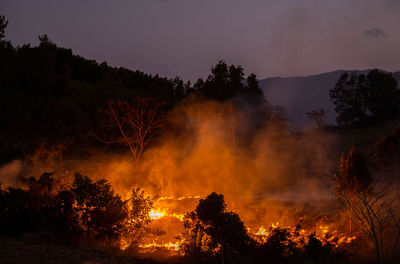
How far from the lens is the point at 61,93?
29047mm

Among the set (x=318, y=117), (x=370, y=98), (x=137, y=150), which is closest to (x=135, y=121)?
(x=137, y=150)

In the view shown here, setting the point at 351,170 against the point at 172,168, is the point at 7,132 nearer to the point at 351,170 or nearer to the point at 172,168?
the point at 172,168

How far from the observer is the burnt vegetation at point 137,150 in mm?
8477

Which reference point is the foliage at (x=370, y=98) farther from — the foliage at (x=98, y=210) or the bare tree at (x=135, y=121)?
the foliage at (x=98, y=210)

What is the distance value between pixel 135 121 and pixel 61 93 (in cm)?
1058

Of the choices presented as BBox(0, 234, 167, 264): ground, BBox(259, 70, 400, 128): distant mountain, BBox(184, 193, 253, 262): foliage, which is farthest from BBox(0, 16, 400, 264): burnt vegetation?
BBox(259, 70, 400, 128): distant mountain

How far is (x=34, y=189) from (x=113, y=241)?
2679mm

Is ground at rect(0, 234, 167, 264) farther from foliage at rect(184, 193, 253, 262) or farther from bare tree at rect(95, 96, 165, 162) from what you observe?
bare tree at rect(95, 96, 165, 162)

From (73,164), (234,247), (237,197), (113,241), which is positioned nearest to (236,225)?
(234,247)

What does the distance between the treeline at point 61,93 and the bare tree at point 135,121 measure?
95 centimetres

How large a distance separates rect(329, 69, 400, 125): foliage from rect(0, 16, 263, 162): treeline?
28.6ft

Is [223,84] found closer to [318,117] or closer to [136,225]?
[318,117]

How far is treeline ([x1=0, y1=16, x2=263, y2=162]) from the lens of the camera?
2102cm

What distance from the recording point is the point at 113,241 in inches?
382
